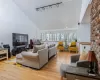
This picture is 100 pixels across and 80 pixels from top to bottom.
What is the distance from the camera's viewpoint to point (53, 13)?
6574 millimetres

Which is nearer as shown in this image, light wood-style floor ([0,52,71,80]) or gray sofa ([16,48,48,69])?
light wood-style floor ([0,52,71,80])

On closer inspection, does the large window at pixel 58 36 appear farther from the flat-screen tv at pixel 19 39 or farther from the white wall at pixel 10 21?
the flat-screen tv at pixel 19 39

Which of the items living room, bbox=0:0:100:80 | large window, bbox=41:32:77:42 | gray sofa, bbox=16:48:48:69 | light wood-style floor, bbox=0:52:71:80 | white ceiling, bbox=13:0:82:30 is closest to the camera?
light wood-style floor, bbox=0:52:71:80

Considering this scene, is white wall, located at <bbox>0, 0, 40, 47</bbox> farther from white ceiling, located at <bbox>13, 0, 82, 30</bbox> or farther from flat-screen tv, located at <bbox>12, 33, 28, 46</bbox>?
white ceiling, located at <bbox>13, 0, 82, 30</bbox>

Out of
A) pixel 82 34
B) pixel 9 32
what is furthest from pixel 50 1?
pixel 9 32

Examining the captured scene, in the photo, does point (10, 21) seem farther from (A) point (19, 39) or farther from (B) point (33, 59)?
(B) point (33, 59)

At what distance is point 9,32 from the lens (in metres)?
5.85

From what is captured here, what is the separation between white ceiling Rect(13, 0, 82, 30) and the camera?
5.62m

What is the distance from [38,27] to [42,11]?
8.36 feet

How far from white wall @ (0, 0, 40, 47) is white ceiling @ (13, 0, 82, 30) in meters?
0.46

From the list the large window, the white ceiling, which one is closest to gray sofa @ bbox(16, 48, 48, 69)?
the white ceiling

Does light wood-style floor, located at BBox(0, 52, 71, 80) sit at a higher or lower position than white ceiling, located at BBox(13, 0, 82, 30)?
lower

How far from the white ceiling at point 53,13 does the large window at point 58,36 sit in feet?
2.62

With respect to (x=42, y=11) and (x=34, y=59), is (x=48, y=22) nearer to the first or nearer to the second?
(x=42, y=11)
